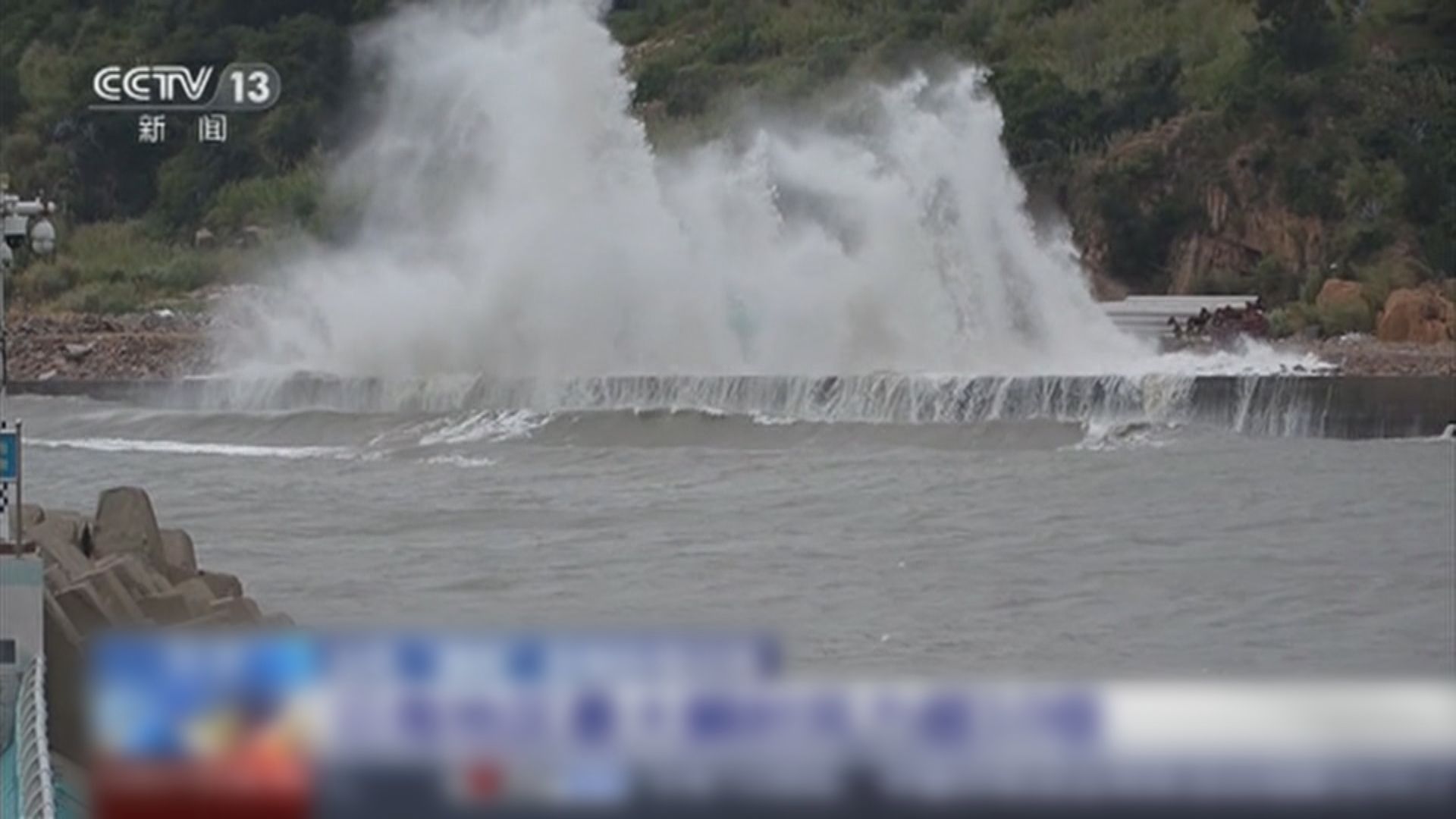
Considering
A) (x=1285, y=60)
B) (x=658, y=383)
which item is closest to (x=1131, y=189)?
(x=1285, y=60)

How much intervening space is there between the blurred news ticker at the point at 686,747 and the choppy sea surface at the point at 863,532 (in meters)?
10.7

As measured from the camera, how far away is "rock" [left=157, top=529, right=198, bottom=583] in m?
14.9

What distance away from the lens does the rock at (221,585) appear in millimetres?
14094

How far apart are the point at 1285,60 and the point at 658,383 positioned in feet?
76.6

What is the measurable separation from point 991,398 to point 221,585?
18619 mm

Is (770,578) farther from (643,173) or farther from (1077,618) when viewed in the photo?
(643,173)

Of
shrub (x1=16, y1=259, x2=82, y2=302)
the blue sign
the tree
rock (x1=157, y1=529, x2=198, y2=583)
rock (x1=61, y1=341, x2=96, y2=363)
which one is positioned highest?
the tree

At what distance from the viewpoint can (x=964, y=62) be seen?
185 ft

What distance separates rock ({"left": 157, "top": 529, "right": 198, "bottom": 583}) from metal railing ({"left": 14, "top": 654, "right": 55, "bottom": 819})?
205 inches

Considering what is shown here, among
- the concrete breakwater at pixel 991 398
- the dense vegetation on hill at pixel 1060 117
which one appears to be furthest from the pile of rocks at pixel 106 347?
the concrete breakwater at pixel 991 398

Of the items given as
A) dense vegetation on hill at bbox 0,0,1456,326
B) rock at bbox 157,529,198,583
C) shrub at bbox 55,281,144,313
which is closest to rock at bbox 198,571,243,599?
rock at bbox 157,529,198,583

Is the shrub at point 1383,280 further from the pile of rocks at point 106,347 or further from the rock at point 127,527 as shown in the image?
the rock at point 127,527

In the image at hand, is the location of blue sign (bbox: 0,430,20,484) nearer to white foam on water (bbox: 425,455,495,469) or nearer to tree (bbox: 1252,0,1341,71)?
white foam on water (bbox: 425,455,495,469)

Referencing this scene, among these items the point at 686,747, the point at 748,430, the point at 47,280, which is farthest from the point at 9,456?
the point at 47,280
